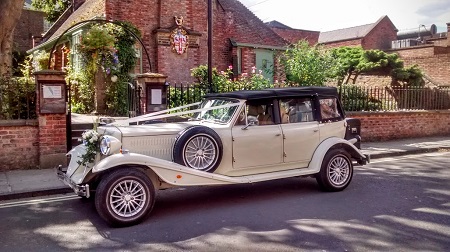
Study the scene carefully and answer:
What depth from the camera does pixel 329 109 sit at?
23.8 feet

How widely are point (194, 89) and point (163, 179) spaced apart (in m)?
6.20

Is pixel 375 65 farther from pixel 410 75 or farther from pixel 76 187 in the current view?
pixel 76 187

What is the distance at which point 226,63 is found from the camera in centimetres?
1961

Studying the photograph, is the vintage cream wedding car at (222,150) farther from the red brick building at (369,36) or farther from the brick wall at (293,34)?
the red brick building at (369,36)

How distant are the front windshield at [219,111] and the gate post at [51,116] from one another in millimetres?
3586

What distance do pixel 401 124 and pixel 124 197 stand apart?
11.6 m

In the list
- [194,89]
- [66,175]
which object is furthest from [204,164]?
[194,89]

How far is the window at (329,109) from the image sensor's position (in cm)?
712

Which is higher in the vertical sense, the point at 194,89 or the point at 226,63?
the point at 226,63

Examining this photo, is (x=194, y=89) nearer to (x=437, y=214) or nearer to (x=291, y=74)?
(x=291, y=74)

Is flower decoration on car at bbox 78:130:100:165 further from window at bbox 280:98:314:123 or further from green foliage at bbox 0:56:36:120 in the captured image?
green foliage at bbox 0:56:36:120

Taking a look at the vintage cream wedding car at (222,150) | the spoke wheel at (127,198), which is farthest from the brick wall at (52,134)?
the spoke wheel at (127,198)

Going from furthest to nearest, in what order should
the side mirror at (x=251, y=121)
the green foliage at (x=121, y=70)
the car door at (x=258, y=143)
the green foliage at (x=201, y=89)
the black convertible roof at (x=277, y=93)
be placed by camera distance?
the green foliage at (x=121, y=70), the green foliage at (x=201, y=89), the black convertible roof at (x=277, y=93), the side mirror at (x=251, y=121), the car door at (x=258, y=143)

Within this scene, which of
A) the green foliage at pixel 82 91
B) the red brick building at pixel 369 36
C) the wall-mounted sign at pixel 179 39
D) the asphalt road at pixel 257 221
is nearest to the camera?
the asphalt road at pixel 257 221
